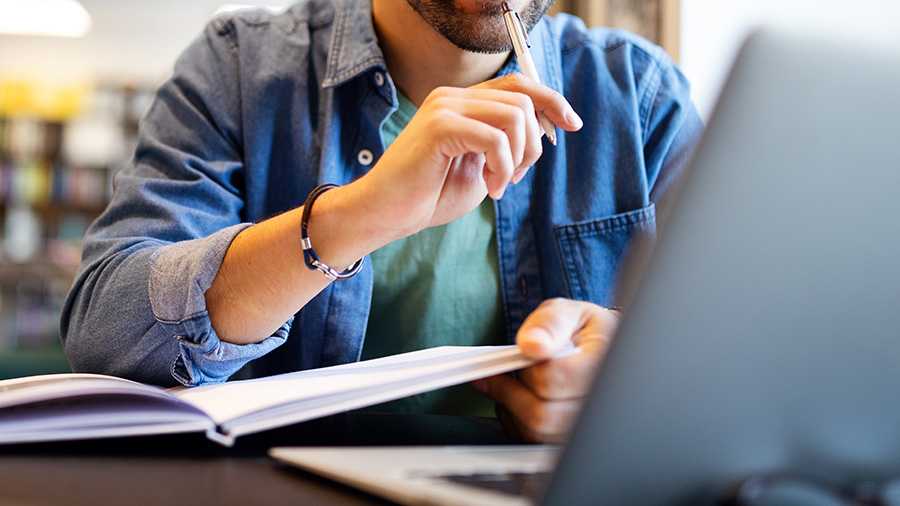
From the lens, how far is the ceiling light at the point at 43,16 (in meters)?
5.33

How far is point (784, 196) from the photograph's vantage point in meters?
0.29

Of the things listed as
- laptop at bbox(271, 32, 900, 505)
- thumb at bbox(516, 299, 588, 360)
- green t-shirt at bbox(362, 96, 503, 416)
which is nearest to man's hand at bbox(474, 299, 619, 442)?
thumb at bbox(516, 299, 588, 360)

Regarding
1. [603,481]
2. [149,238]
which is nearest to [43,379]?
[149,238]

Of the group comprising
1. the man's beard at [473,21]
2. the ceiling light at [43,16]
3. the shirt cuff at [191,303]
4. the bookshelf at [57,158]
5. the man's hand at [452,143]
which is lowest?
the bookshelf at [57,158]

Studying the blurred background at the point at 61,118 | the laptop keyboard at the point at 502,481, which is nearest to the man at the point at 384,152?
the laptop keyboard at the point at 502,481

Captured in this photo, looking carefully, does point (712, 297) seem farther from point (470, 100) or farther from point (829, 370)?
point (470, 100)

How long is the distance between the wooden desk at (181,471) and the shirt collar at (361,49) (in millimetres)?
556

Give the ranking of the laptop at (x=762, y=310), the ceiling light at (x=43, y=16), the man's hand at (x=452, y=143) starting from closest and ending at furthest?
the laptop at (x=762, y=310) < the man's hand at (x=452, y=143) < the ceiling light at (x=43, y=16)

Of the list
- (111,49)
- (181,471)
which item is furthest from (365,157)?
(111,49)

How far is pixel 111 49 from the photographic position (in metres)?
6.61

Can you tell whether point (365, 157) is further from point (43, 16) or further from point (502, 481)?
point (43, 16)

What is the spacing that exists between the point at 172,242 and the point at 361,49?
13.2 inches

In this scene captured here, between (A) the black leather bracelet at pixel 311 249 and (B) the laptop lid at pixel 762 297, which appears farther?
(A) the black leather bracelet at pixel 311 249

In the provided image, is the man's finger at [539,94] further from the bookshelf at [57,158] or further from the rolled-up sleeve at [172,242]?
the bookshelf at [57,158]
